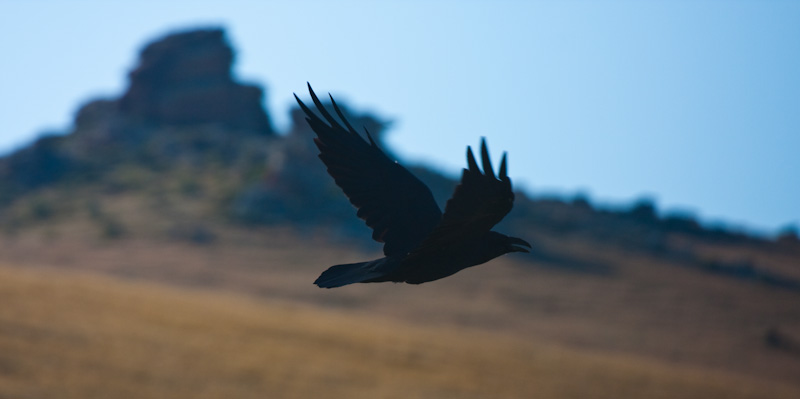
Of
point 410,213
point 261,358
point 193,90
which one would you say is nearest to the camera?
point 410,213

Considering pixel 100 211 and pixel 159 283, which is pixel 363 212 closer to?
pixel 159 283

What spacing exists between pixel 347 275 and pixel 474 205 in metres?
0.78

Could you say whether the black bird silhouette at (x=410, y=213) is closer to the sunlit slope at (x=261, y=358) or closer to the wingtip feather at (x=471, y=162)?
the wingtip feather at (x=471, y=162)

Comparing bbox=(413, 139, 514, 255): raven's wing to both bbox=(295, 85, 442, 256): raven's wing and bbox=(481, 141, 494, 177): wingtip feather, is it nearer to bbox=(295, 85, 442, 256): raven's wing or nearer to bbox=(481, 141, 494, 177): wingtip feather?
bbox=(481, 141, 494, 177): wingtip feather

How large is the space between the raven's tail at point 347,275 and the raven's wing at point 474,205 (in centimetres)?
31

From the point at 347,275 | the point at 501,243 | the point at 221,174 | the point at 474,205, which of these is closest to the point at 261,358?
the point at 347,275

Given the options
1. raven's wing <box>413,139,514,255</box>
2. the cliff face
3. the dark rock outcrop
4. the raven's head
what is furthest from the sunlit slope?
the dark rock outcrop

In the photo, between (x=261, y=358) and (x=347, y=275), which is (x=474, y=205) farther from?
(x=261, y=358)

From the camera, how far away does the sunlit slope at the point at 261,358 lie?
1712 centimetres

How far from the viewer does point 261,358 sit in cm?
1981

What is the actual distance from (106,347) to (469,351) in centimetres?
907

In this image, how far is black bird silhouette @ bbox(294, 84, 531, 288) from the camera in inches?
117

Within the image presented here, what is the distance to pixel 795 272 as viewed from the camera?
38625 millimetres

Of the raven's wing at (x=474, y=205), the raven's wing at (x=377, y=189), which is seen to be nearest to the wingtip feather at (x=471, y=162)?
the raven's wing at (x=474, y=205)
